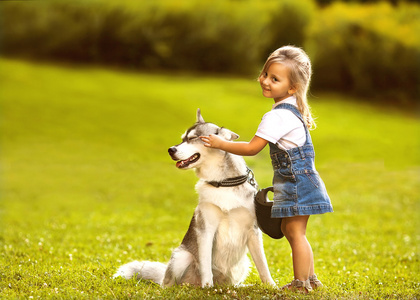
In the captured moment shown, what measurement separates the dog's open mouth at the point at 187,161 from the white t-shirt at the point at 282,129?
67cm

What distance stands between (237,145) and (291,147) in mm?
512

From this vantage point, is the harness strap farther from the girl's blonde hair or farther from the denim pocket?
the girl's blonde hair

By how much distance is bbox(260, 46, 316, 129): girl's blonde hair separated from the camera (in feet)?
17.2

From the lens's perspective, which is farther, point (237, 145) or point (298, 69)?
point (298, 69)

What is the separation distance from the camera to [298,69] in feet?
17.2

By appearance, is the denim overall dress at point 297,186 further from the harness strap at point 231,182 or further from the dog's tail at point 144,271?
the dog's tail at point 144,271

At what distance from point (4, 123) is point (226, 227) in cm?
1894

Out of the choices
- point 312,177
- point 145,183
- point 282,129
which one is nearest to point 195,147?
point 282,129

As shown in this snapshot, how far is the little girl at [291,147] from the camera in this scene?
5113 millimetres

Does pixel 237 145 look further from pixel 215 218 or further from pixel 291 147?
pixel 215 218

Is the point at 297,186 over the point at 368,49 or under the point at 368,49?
under

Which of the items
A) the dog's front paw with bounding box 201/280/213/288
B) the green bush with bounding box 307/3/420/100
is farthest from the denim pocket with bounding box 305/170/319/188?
the green bush with bounding box 307/3/420/100

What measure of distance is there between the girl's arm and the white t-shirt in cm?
7

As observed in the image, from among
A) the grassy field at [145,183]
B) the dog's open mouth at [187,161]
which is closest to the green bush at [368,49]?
the grassy field at [145,183]
